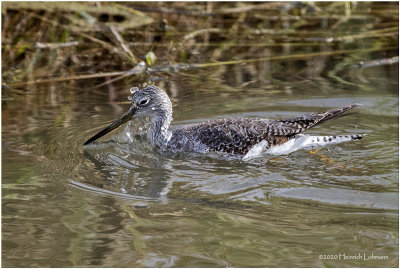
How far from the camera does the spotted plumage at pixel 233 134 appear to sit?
24.1 feet

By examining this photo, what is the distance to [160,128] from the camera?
7.85 metres

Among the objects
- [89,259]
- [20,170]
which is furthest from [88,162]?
[89,259]

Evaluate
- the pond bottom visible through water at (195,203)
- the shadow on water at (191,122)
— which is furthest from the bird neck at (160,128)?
the pond bottom visible through water at (195,203)

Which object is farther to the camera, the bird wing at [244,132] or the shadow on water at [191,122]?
the bird wing at [244,132]

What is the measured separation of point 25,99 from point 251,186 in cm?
439

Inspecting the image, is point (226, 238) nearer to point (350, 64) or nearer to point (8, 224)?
point (8, 224)

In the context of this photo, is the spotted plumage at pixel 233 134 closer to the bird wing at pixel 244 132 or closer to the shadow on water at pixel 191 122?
the bird wing at pixel 244 132

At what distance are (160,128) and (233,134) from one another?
1.00 m

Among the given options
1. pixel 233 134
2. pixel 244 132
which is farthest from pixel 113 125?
pixel 244 132

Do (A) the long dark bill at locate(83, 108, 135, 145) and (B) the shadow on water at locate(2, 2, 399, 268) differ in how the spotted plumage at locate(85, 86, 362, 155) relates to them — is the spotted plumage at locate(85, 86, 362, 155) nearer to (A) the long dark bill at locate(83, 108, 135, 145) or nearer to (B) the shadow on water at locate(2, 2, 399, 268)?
(A) the long dark bill at locate(83, 108, 135, 145)

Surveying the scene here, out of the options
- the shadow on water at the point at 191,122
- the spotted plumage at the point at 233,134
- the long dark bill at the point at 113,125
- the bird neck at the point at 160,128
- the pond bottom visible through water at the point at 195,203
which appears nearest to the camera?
the pond bottom visible through water at the point at 195,203

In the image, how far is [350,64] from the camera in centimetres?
1044

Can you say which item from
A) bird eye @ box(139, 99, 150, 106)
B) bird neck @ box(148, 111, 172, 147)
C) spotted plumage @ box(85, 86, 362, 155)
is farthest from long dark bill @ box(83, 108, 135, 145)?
bird neck @ box(148, 111, 172, 147)

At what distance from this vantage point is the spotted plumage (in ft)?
24.1
